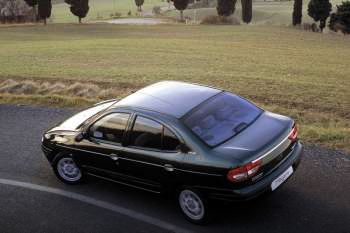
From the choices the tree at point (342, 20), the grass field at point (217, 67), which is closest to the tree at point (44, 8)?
the grass field at point (217, 67)

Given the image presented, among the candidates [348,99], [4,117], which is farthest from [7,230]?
[348,99]

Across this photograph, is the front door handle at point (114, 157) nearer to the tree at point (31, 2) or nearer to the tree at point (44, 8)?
the tree at point (44, 8)

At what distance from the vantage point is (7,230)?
6.81m

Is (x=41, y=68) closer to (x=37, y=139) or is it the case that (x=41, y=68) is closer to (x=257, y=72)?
(x=257, y=72)

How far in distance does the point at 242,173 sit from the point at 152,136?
1.38 m

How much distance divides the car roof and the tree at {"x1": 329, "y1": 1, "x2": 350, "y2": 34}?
119 feet

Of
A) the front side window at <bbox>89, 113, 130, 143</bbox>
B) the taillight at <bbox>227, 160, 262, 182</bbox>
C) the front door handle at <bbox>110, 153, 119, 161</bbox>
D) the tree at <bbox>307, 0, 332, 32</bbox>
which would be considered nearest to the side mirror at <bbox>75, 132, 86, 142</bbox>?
the front side window at <bbox>89, 113, 130, 143</bbox>

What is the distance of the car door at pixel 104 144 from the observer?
23.2 ft

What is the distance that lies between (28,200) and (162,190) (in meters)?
2.22

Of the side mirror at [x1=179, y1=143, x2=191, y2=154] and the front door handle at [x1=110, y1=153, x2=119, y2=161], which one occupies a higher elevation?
the side mirror at [x1=179, y1=143, x2=191, y2=154]

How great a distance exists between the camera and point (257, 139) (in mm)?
6488

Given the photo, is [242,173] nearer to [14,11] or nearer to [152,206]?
[152,206]

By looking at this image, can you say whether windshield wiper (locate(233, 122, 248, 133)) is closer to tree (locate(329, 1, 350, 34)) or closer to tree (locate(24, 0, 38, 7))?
tree (locate(329, 1, 350, 34))

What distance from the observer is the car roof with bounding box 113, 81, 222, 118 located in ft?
22.6
